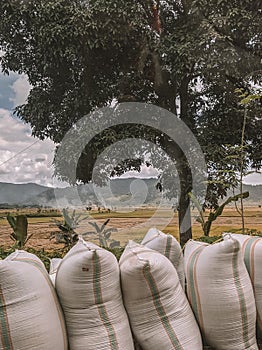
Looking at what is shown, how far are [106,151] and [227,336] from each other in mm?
1219

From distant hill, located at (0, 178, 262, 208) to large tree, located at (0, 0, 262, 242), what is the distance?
74 mm

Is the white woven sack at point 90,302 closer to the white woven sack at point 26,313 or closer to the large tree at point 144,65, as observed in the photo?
the white woven sack at point 26,313

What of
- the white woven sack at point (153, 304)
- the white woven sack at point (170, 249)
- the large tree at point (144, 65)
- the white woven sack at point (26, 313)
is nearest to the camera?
the white woven sack at point (26, 313)

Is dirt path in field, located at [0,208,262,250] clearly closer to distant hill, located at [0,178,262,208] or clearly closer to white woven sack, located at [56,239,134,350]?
distant hill, located at [0,178,262,208]

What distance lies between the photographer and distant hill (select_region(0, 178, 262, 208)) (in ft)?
5.99

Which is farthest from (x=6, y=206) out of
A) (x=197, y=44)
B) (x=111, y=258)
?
(x=197, y=44)

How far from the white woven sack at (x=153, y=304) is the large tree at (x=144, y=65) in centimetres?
110

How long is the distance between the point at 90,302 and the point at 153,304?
0.14 meters

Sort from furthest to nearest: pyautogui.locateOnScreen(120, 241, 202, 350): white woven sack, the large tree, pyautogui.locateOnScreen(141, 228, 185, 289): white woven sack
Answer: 1. the large tree
2. pyautogui.locateOnScreen(141, 228, 185, 289): white woven sack
3. pyautogui.locateOnScreen(120, 241, 202, 350): white woven sack

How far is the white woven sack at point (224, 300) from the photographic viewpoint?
88cm

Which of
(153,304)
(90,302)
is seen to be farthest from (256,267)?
(90,302)

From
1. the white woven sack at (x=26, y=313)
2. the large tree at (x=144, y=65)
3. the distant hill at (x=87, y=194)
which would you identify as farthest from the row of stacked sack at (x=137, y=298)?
the large tree at (x=144, y=65)

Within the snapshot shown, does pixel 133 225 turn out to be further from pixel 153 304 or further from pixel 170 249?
pixel 153 304

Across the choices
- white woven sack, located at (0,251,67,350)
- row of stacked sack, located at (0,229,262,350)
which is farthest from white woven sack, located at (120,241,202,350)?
white woven sack, located at (0,251,67,350)
